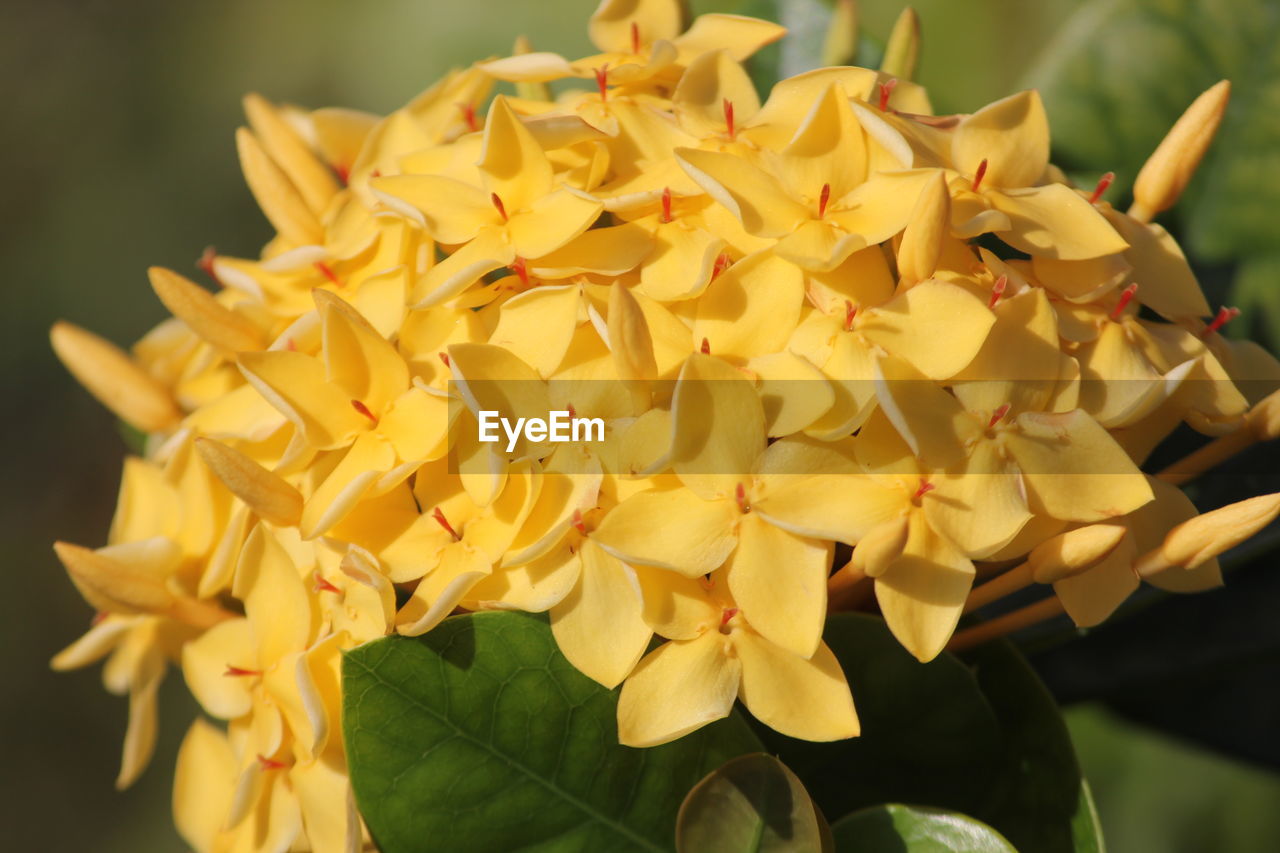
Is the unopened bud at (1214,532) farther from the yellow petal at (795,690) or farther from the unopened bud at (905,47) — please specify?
the unopened bud at (905,47)

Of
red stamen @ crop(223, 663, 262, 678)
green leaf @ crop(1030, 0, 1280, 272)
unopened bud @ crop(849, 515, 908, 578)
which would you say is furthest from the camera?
green leaf @ crop(1030, 0, 1280, 272)

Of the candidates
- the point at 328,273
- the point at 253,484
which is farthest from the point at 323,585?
the point at 328,273

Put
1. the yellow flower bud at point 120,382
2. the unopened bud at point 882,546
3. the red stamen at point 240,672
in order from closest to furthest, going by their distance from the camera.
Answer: the unopened bud at point 882,546 → the red stamen at point 240,672 → the yellow flower bud at point 120,382

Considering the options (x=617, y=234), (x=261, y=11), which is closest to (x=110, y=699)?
(x=261, y=11)

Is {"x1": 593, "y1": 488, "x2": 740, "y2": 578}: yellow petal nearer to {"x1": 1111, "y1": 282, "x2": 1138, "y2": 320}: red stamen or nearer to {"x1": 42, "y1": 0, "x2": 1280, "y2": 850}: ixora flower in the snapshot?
{"x1": 42, "y1": 0, "x2": 1280, "y2": 850}: ixora flower

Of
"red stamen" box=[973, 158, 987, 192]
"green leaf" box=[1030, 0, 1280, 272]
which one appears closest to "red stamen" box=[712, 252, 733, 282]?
"red stamen" box=[973, 158, 987, 192]

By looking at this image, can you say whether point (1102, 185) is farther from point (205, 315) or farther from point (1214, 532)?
point (205, 315)

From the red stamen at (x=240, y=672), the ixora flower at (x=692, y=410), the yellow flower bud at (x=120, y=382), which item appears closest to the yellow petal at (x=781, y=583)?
the ixora flower at (x=692, y=410)
